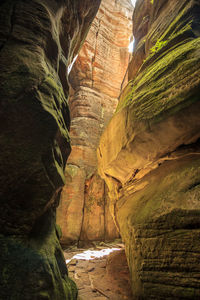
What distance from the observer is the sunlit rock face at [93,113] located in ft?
37.2

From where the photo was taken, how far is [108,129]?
5805mm

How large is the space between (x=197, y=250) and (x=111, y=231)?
34.2ft

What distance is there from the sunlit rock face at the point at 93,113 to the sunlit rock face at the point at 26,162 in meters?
8.69

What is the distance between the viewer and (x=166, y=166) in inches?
155

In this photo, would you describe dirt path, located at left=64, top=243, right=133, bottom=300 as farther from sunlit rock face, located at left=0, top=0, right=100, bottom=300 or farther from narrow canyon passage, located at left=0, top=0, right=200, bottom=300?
sunlit rock face, located at left=0, top=0, right=100, bottom=300

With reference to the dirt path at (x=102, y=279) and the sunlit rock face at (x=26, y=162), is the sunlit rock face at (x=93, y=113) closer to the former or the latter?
the dirt path at (x=102, y=279)

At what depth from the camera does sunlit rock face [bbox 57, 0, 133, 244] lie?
1134 cm

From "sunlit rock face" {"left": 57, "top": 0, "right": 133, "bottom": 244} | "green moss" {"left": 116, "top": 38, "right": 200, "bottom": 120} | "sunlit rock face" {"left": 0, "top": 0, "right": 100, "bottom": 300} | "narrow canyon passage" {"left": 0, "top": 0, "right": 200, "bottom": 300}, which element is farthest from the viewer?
"sunlit rock face" {"left": 57, "top": 0, "right": 133, "bottom": 244}

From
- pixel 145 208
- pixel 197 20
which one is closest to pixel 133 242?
pixel 145 208

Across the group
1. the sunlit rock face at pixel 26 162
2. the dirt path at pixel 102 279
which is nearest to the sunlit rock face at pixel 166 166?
the dirt path at pixel 102 279

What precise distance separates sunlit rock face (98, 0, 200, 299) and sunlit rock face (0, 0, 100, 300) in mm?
1570

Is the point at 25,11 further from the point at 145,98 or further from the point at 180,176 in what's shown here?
the point at 180,176

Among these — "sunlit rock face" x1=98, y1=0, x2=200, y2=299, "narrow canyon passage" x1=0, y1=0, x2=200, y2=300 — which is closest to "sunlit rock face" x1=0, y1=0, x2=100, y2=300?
"narrow canyon passage" x1=0, y1=0, x2=200, y2=300

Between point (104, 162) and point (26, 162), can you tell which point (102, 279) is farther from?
point (26, 162)
